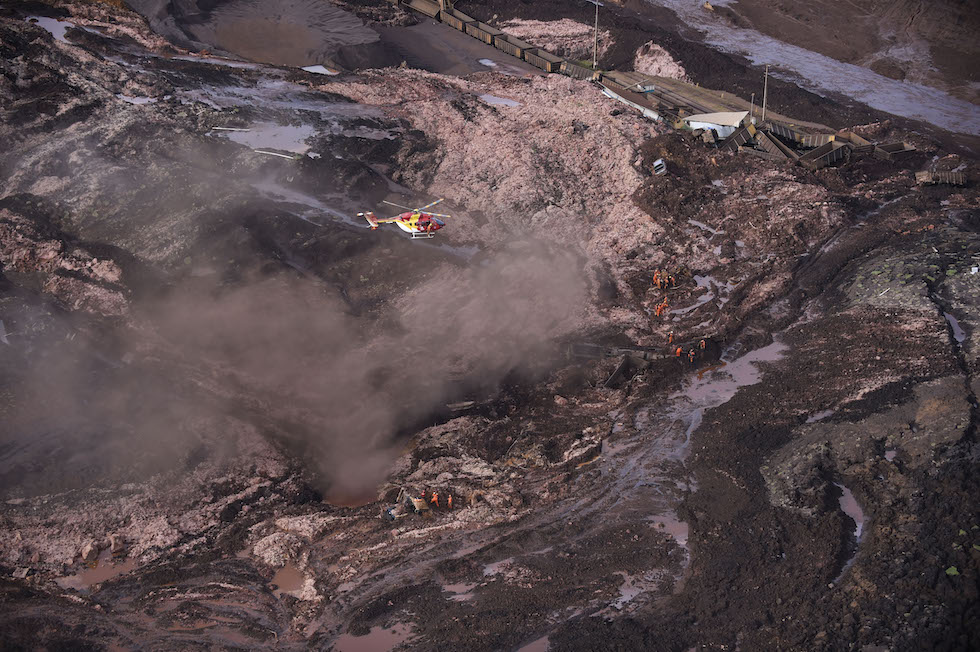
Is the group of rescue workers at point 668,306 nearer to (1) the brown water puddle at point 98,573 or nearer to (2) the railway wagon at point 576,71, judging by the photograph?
(1) the brown water puddle at point 98,573

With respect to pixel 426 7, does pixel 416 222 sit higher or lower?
lower

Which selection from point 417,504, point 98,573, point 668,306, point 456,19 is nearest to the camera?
point 98,573

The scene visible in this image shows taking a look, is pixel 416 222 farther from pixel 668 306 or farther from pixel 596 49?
pixel 596 49

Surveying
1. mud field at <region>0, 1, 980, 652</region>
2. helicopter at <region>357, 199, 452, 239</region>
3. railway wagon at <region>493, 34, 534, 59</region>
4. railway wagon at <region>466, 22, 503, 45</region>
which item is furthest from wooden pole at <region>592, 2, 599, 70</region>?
helicopter at <region>357, 199, 452, 239</region>

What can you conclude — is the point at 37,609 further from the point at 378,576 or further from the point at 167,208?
the point at 167,208

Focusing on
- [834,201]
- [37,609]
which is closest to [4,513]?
[37,609]

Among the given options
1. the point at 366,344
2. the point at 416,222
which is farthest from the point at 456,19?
the point at 366,344

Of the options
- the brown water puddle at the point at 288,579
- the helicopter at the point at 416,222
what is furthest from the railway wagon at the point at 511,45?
the brown water puddle at the point at 288,579
